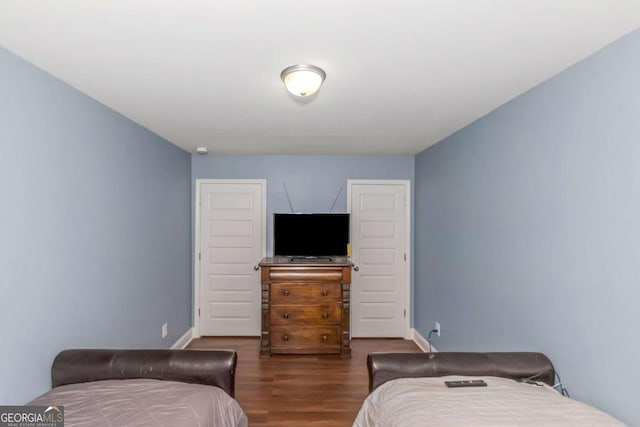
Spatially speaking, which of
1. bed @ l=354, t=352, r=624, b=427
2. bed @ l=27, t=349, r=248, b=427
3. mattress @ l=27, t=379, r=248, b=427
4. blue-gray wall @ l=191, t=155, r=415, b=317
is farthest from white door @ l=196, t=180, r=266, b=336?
bed @ l=354, t=352, r=624, b=427

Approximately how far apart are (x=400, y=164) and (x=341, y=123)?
1685 millimetres

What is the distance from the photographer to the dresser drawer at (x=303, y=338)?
3.59 metres

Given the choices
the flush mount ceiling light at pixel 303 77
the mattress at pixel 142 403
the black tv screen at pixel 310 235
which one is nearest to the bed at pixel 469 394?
the mattress at pixel 142 403

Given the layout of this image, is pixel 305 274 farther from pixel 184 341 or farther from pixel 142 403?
pixel 142 403

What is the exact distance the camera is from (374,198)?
4.19 m

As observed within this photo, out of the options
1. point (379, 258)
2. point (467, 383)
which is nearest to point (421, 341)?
point (379, 258)

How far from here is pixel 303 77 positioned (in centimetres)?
171

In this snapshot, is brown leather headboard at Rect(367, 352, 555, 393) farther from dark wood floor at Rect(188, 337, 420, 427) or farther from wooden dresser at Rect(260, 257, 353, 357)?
wooden dresser at Rect(260, 257, 353, 357)

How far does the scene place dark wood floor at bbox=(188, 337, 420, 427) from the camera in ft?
8.11

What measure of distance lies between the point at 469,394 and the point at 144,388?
1622 millimetres

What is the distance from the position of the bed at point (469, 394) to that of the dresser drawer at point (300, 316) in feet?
5.93

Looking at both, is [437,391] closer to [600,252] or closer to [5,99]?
[600,252]

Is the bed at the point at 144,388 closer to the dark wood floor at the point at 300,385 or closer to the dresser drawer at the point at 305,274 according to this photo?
the dark wood floor at the point at 300,385

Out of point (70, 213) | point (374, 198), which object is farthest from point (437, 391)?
point (374, 198)
